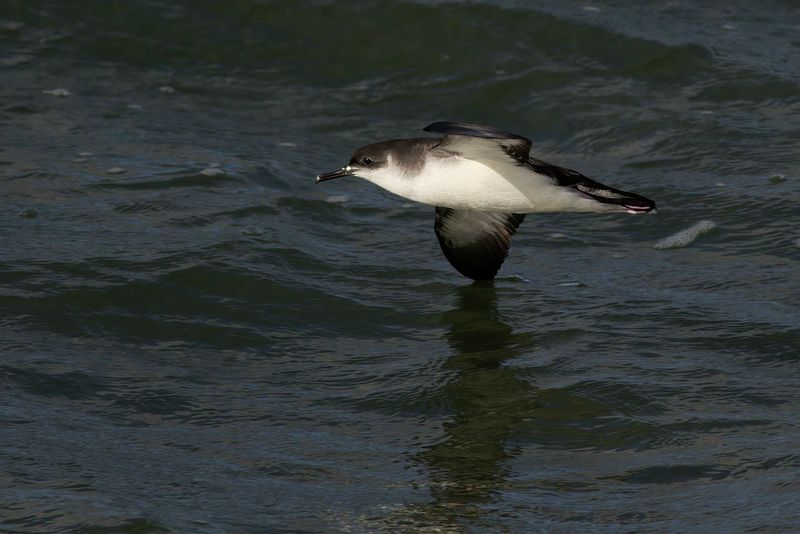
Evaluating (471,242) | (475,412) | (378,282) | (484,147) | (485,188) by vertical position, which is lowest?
(475,412)

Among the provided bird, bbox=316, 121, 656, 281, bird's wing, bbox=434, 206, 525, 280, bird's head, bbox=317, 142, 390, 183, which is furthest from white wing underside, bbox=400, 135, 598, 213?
bird's wing, bbox=434, 206, 525, 280

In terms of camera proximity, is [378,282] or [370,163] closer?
[370,163]

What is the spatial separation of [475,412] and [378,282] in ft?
6.01

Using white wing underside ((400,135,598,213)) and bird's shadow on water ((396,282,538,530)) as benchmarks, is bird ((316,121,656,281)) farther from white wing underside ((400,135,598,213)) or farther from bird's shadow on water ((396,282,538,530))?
bird's shadow on water ((396,282,538,530))

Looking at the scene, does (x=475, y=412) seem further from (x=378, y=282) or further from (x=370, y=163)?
(x=378, y=282)

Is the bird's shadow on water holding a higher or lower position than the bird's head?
lower

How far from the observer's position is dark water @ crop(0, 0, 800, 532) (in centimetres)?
579

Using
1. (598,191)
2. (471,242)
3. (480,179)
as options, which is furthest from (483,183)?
(471,242)

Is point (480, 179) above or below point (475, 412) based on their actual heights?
above

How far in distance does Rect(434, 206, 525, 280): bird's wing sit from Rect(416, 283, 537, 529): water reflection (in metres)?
0.12

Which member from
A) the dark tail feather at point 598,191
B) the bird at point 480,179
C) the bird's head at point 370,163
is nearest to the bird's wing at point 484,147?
the bird at point 480,179

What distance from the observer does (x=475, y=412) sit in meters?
6.66

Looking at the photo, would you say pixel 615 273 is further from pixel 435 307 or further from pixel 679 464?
pixel 679 464

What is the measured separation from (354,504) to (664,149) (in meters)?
5.29
